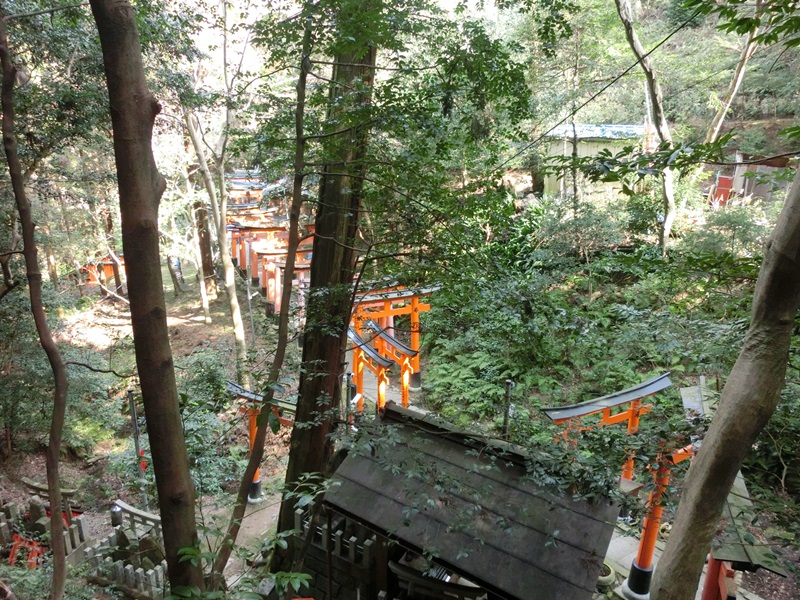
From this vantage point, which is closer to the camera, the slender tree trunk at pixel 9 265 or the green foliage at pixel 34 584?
the slender tree trunk at pixel 9 265

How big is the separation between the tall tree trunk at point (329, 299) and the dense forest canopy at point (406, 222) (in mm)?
28

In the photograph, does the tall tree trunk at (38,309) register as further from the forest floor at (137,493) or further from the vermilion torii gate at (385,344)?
the vermilion torii gate at (385,344)

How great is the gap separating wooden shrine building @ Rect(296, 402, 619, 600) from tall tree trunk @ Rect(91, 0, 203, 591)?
1730mm

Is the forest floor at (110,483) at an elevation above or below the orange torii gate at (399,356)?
below

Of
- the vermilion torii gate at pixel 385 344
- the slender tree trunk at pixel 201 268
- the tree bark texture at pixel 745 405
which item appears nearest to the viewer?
the tree bark texture at pixel 745 405

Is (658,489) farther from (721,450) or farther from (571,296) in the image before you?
(571,296)

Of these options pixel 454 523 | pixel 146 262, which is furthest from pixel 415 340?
pixel 146 262

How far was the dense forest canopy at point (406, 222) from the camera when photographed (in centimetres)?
261

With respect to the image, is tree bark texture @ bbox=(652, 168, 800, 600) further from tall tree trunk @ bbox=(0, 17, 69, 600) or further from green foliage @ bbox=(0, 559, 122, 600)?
green foliage @ bbox=(0, 559, 122, 600)

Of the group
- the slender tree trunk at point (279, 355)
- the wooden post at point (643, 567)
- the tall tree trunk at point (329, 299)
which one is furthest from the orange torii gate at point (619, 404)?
the slender tree trunk at point (279, 355)

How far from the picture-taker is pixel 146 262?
1.59 m

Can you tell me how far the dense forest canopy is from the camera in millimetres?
2605

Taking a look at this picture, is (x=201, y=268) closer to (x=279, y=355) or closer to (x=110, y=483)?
(x=110, y=483)

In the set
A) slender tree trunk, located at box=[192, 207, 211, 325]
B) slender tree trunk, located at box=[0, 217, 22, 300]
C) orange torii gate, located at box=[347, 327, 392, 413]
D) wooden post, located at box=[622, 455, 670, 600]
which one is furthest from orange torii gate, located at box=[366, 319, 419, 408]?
slender tree trunk, located at box=[192, 207, 211, 325]
